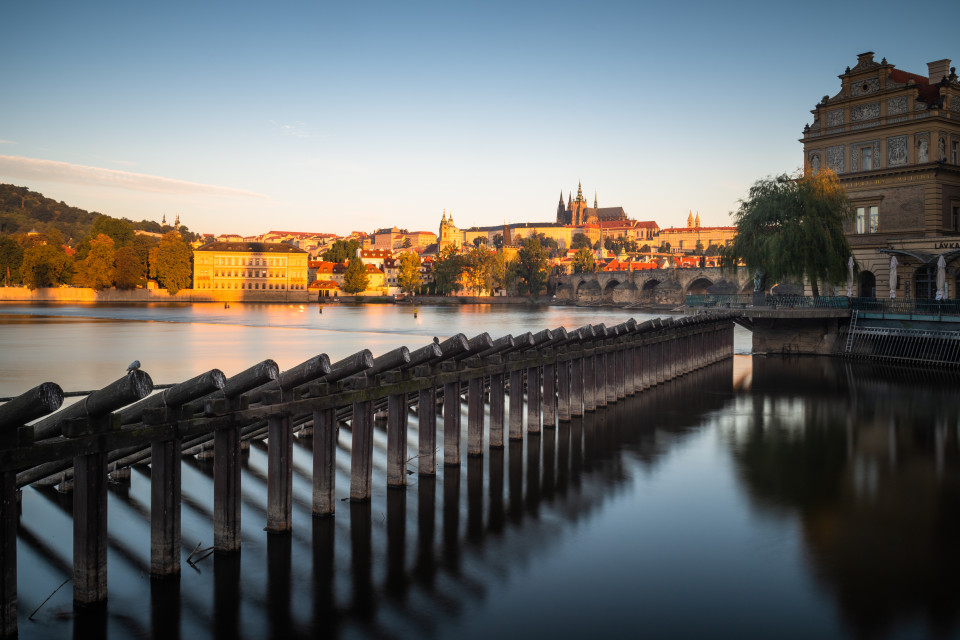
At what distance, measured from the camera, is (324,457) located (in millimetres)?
12039

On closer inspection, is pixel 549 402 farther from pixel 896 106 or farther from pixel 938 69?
pixel 938 69

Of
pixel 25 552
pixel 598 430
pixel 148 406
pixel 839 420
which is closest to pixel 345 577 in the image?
pixel 148 406

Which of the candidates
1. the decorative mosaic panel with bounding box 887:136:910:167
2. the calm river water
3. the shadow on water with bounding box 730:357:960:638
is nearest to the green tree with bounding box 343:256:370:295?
the decorative mosaic panel with bounding box 887:136:910:167

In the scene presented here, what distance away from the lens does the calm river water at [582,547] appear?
378 inches

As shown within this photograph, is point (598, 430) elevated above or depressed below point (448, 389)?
below

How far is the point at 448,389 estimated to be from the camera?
15.1 metres

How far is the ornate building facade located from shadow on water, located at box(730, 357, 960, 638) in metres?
15.8

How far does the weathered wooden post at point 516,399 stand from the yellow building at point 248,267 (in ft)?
568

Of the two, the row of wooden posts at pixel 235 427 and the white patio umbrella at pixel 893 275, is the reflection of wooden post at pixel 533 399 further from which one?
the white patio umbrella at pixel 893 275

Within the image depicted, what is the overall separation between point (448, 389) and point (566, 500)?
9.94 feet

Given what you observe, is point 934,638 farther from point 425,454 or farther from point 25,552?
point 25,552

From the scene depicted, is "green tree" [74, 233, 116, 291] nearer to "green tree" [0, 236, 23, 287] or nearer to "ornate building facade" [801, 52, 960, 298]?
"green tree" [0, 236, 23, 287]

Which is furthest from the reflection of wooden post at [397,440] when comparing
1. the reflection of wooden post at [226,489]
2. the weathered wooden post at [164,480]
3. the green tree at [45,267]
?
the green tree at [45,267]

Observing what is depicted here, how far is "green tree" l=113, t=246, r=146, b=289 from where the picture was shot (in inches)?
5635
